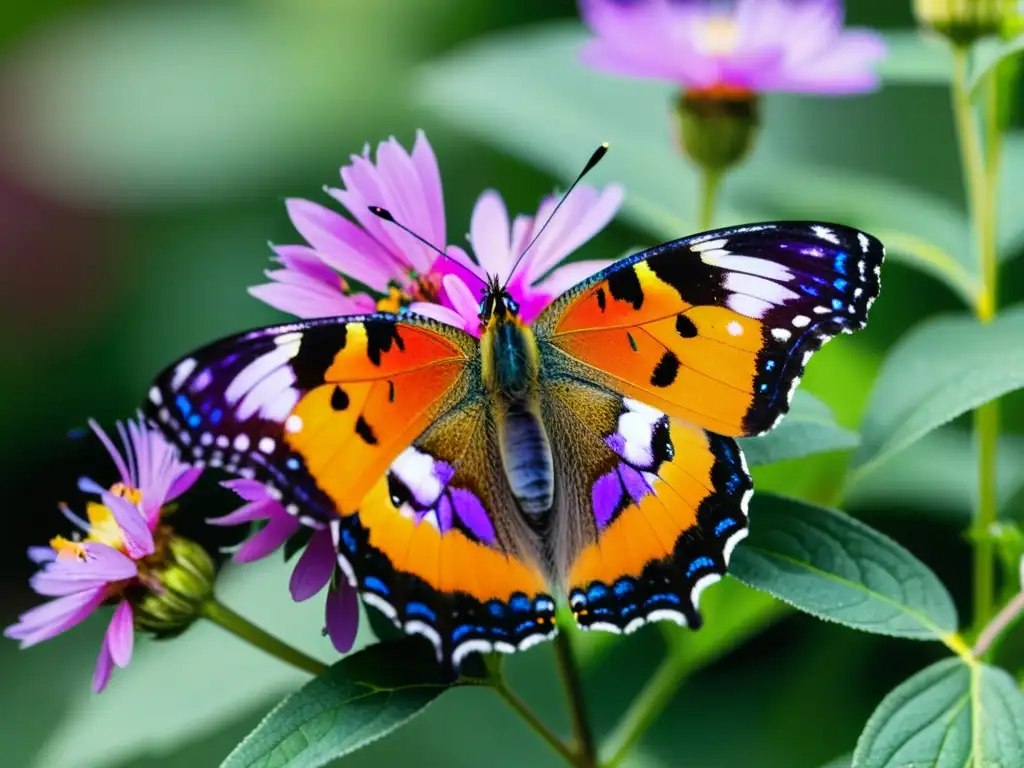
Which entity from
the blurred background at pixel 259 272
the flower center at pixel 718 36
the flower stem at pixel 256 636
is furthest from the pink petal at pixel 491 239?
the flower center at pixel 718 36

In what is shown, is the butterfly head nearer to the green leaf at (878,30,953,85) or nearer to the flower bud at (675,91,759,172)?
the flower bud at (675,91,759,172)

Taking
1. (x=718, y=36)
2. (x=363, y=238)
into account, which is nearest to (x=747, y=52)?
(x=718, y=36)

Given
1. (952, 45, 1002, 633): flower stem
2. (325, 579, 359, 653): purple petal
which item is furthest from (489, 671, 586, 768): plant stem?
(952, 45, 1002, 633): flower stem

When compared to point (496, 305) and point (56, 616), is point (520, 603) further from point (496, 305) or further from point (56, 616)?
point (56, 616)

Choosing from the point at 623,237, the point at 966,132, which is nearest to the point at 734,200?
the point at 623,237

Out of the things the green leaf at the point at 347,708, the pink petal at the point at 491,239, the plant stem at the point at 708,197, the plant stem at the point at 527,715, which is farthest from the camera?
the plant stem at the point at 708,197

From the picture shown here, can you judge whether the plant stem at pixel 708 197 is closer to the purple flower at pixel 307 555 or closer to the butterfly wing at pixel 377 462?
the butterfly wing at pixel 377 462

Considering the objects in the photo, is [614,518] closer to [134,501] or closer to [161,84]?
[134,501]
